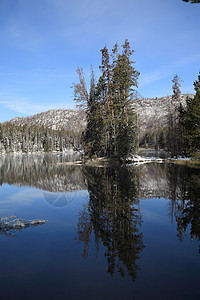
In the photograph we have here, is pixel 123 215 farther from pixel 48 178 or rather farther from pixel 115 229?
pixel 48 178

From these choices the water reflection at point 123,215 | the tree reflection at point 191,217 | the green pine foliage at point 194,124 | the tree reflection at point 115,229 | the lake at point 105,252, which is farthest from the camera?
the green pine foliage at point 194,124

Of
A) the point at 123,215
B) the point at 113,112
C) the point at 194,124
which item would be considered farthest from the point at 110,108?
the point at 123,215

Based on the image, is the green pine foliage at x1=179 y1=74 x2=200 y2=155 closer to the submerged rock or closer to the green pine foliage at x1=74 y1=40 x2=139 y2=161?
the green pine foliage at x1=74 y1=40 x2=139 y2=161

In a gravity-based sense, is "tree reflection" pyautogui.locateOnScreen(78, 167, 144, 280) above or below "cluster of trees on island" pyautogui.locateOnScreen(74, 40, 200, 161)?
below

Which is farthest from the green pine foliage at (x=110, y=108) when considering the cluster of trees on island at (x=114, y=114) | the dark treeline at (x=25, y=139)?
the dark treeline at (x=25, y=139)

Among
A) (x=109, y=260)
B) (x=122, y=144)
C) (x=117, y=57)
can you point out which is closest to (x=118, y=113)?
(x=122, y=144)

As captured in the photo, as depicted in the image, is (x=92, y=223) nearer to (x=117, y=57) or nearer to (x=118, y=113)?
(x=118, y=113)

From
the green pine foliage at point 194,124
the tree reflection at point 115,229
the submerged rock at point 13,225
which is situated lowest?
the submerged rock at point 13,225

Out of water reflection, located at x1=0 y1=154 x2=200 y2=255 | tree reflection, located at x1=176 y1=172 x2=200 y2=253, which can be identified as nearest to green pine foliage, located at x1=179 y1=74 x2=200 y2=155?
water reflection, located at x1=0 y1=154 x2=200 y2=255

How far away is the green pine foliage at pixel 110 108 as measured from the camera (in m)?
36.7

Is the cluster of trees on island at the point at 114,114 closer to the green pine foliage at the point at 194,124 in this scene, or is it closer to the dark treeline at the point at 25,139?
the green pine foliage at the point at 194,124

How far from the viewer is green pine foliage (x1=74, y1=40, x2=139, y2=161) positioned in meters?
36.7

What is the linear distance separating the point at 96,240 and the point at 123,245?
95 centimetres

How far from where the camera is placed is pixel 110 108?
37.7 m
